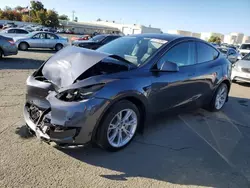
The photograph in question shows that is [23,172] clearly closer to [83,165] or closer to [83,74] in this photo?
[83,165]

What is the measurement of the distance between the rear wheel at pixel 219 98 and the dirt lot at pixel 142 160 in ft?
3.02

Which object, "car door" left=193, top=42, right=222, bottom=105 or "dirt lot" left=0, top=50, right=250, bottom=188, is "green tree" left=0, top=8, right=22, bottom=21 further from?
"car door" left=193, top=42, right=222, bottom=105

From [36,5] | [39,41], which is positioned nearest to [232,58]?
[39,41]

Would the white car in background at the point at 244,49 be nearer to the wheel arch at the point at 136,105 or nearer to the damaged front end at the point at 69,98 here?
the wheel arch at the point at 136,105

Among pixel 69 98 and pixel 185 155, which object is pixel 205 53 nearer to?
pixel 185 155

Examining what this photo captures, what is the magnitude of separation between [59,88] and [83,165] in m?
1.05

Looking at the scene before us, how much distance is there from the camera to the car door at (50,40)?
17.5m

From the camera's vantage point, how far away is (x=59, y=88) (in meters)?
3.14

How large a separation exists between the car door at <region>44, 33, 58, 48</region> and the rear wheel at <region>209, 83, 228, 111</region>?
1462 cm

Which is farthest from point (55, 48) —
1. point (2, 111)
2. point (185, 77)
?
point (185, 77)

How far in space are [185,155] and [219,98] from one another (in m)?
2.67

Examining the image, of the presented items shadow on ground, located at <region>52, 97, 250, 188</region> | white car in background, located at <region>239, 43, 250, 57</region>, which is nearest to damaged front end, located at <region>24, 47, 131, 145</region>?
shadow on ground, located at <region>52, 97, 250, 188</region>

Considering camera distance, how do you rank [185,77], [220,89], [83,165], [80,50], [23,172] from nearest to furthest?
[23,172] → [83,165] → [80,50] → [185,77] → [220,89]

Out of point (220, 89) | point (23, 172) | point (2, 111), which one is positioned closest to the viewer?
point (23, 172)
